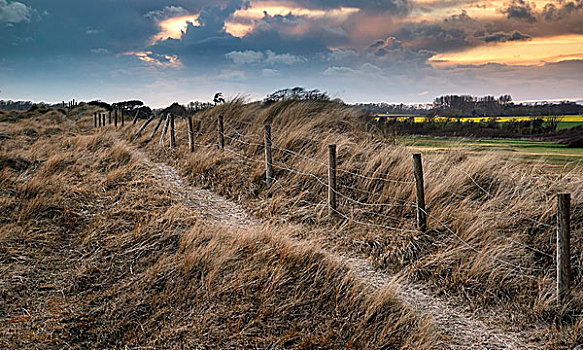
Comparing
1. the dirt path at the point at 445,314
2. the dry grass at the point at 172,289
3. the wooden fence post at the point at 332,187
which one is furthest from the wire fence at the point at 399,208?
the dry grass at the point at 172,289

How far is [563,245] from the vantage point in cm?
400

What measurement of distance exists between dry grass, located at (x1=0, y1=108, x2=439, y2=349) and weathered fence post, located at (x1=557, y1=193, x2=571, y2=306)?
1.53 m

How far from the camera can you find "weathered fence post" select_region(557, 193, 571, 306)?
397 centimetres

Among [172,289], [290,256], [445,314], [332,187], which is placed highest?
[332,187]

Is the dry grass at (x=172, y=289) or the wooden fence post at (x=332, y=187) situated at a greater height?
the wooden fence post at (x=332, y=187)

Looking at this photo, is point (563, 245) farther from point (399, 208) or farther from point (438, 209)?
point (399, 208)

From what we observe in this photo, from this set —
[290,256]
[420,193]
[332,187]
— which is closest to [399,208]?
[420,193]

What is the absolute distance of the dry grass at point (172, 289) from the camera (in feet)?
11.8

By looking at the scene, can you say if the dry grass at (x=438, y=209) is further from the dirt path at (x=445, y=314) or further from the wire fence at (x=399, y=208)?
the dirt path at (x=445, y=314)

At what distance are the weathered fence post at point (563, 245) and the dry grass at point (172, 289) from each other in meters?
1.53

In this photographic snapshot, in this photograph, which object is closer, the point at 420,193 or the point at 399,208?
the point at 420,193

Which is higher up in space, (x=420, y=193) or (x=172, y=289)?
(x=420, y=193)

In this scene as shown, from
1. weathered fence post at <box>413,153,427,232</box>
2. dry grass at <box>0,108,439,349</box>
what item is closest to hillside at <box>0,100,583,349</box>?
dry grass at <box>0,108,439,349</box>

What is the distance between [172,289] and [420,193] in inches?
135
